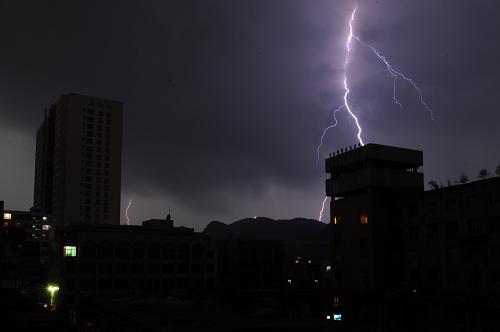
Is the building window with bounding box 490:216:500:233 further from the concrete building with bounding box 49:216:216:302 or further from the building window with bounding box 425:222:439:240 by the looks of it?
the concrete building with bounding box 49:216:216:302

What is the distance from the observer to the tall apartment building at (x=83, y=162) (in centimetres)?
18162

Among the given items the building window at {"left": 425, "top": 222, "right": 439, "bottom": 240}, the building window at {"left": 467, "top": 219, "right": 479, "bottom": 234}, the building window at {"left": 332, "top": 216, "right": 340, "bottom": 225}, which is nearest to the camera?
the building window at {"left": 467, "top": 219, "right": 479, "bottom": 234}

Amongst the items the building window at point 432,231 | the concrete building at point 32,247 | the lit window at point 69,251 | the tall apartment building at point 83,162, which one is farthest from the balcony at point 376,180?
the tall apartment building at point 83,162

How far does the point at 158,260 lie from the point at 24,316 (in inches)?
2636

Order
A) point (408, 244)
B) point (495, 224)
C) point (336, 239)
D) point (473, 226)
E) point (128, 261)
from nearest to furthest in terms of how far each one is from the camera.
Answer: point (495, 224) → point (473, 226) → point (408, 244) → point (336, 239) → point (128, 261)

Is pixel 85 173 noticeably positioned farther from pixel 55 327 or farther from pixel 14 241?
pixel 55 327

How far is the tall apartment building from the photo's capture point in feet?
596

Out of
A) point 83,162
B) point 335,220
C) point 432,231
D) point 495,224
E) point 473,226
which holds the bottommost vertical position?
point 432,231

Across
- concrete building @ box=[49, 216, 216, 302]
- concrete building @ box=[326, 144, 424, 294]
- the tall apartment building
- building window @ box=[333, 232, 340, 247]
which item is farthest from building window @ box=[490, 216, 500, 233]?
the tall apartment building

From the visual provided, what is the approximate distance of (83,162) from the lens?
185m

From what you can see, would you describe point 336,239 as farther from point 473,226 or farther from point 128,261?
point 128,261

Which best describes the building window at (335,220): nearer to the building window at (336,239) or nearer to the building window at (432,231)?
the building window at (336,239)

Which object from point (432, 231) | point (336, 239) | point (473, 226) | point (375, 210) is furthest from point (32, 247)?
point (473, 226)

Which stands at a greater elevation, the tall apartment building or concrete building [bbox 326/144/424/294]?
the tall apartment building
